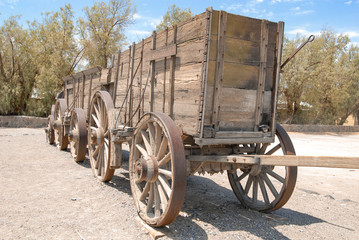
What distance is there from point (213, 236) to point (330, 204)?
2639mm

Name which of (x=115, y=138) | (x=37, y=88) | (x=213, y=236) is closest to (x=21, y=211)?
(x=115, y=138)

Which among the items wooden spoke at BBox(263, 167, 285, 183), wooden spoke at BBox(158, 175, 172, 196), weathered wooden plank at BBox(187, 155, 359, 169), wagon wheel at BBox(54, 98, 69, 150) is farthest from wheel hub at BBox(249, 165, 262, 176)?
wagon wheel at BBox(54, 98, 69, 150)

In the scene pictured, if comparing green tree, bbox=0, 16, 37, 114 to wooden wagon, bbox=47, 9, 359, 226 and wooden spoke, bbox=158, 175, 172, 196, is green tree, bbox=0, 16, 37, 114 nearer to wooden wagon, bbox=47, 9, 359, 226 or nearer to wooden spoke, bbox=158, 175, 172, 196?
wooden wagon, bbox=47, 9, 359, 226

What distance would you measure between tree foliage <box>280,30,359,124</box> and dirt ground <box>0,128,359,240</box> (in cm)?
1819

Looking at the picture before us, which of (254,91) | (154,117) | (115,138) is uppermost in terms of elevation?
(254,91)

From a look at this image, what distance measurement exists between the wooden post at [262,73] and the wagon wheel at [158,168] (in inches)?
44.6

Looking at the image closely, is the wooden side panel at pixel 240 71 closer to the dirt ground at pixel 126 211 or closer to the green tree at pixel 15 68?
the dirt ground at pixel 126 211

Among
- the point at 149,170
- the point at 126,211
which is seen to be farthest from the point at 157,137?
the point at 126,211

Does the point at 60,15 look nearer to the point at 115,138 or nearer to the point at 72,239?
the point at 115,138

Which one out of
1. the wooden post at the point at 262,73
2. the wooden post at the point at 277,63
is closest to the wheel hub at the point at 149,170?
the wooden post at the point at 262,73

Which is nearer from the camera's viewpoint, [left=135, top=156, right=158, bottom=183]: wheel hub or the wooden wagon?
the wooden wagon

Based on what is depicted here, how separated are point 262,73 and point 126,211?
256cm

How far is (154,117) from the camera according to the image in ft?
11.4

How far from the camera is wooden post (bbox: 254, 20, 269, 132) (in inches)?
139
